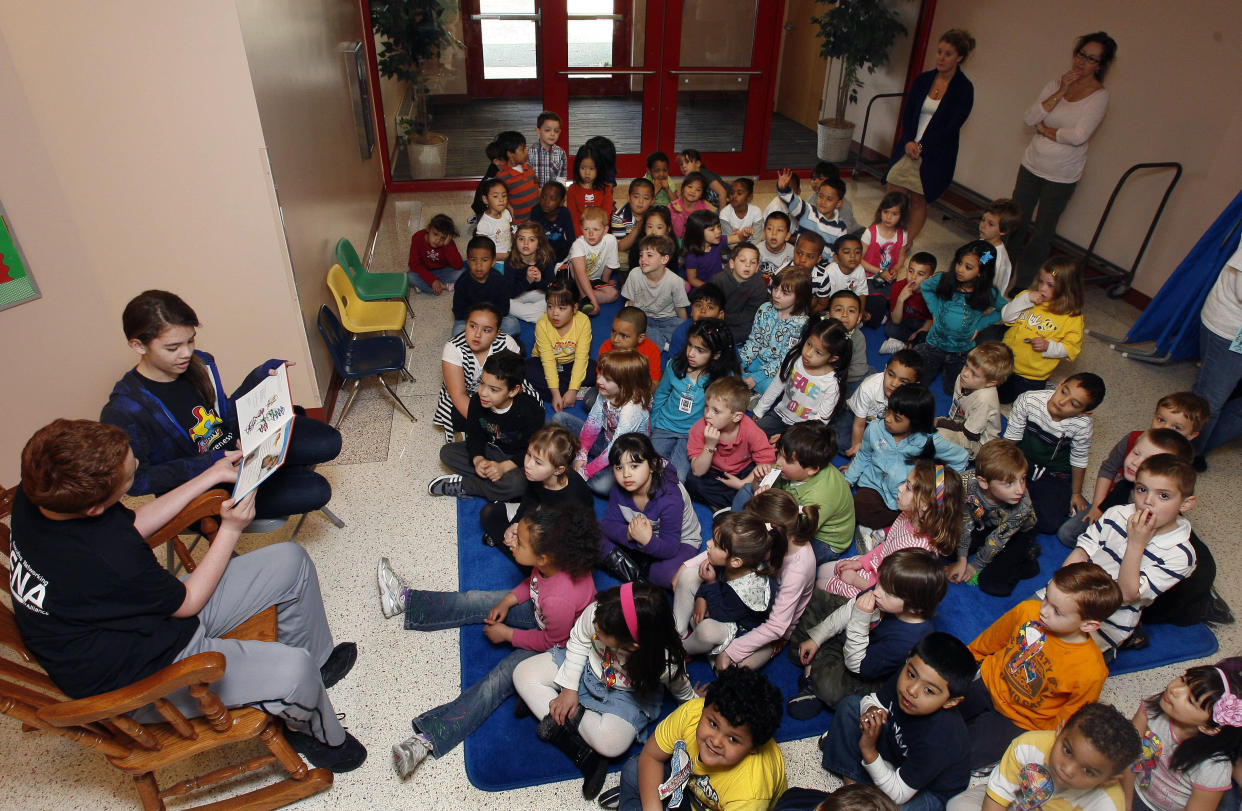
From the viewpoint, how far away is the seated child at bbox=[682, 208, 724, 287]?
5.20 metres

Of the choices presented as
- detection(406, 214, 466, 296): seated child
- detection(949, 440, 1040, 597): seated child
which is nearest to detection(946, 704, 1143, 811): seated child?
detection(949, 440, 1040, 597): seated child

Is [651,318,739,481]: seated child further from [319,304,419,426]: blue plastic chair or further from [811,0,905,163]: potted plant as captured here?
[811,0,905,163]: potted plant

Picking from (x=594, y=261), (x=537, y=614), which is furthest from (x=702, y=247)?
(x=537, y=614)

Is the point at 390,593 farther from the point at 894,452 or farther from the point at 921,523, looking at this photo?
the point at 894,452

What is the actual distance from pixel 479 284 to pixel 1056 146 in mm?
4387

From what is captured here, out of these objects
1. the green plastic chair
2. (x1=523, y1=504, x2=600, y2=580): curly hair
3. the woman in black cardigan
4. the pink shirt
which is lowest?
the pink shirt

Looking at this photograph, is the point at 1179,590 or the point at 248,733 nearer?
the point at 248,733

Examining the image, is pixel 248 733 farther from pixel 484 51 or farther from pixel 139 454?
pixel 484 51

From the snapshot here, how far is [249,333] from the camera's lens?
3762 mm

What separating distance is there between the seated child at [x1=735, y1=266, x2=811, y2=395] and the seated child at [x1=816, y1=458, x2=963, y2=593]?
1.42 m

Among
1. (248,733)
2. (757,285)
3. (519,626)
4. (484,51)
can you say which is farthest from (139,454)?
(484,51)

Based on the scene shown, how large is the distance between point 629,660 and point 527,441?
1445 mm

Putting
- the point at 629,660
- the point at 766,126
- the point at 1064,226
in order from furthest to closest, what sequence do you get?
the point at 766,126 < the point at 1064,226 < the point at 629,660

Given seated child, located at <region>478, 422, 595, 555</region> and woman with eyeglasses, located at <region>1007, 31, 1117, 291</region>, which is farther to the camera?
woman with eyeglasses, located at <region>1007, 31, 1117, 291</region>
